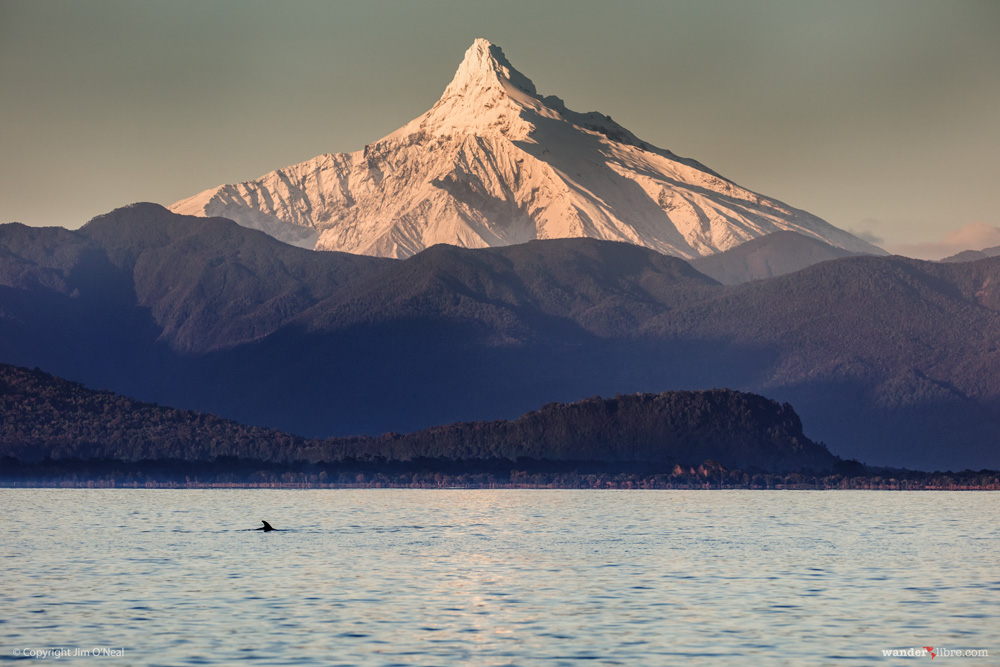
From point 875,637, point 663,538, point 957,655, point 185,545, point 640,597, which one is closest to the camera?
point 957,655

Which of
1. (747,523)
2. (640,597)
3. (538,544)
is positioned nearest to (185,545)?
(538,544)

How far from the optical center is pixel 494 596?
8731 cm

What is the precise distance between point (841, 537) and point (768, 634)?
8037 cm

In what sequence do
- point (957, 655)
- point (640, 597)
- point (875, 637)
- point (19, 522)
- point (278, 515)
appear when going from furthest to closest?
1. point (278, 515)
2. point (19, 522)
3. point (640, 597)
4. point (875, 637)
5. point (957, 655)

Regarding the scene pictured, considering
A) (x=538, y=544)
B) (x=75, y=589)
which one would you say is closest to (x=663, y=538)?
(x=538, y=544)

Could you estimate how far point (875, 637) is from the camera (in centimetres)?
6925

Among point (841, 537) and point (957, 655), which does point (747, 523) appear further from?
point (957, 655)

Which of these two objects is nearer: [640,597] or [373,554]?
[640,597]

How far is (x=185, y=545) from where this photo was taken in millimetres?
131250

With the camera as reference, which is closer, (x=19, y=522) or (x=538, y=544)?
(x=538, y=544)

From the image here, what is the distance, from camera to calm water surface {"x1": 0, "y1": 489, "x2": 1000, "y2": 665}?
65750 millimetres

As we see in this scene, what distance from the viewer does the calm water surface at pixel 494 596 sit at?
65.8 m

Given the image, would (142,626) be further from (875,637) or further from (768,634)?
(875,637)

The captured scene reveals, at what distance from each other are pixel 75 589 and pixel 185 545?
42500 millimetres
